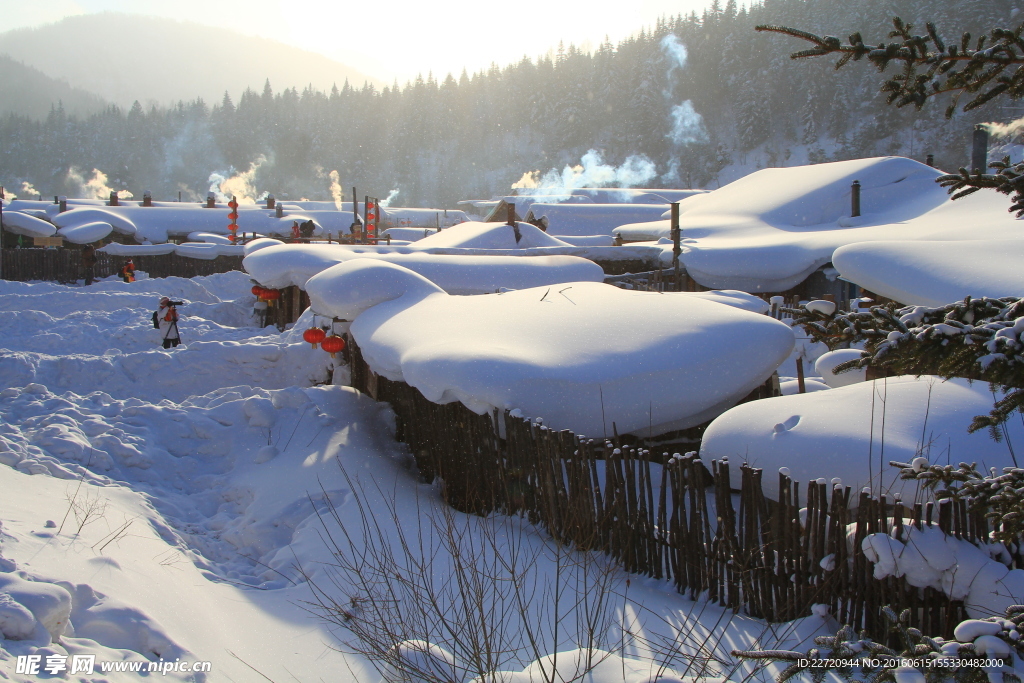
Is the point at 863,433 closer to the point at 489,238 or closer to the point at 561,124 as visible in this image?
the point at 489,238

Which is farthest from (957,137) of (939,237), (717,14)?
(939,237)

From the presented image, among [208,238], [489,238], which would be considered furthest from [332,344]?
[208,238]

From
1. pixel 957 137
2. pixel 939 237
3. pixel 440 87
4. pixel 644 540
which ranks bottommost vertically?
pixel 644 540

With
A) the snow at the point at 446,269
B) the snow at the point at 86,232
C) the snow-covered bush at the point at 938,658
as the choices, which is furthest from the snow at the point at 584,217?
the snow-covered bush at the point at 938,658

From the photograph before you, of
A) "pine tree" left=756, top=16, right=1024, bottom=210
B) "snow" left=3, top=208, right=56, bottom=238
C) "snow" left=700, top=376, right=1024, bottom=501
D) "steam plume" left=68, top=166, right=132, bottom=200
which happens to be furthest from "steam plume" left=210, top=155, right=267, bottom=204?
"pine tree" left=756, top=16, right=1024, bottom=210

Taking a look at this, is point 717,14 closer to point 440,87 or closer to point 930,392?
point 440,87

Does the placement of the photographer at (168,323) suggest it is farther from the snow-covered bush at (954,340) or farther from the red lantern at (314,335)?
the snow-covered bush at (954,340)

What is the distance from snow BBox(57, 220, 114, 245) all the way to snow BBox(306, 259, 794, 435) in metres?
27.2

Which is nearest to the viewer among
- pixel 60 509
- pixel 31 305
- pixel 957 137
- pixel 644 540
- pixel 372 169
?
pixel 644 540

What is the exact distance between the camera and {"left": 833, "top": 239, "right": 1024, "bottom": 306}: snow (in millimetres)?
7844

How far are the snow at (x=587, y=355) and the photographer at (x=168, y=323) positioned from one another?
682 centimetres

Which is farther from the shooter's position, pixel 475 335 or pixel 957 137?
pixel 957 137

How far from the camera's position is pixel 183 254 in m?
27.4

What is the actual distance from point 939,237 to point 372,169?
8028cm
